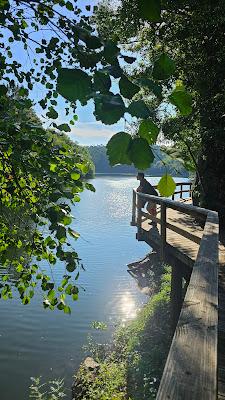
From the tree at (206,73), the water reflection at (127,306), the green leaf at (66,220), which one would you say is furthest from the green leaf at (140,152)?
the water reflection at (127,306)

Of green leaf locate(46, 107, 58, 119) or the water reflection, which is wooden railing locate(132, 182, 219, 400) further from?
the water reflection

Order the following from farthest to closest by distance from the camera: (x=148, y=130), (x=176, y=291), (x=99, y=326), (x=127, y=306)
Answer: (x=127, y=306)
(x=99, y=326)
(x=176, y=291)
(x=148, y=130)

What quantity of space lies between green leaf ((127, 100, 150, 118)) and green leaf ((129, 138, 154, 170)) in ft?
0.25

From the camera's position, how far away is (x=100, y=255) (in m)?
27.3

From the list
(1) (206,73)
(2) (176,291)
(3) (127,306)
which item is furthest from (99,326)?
(1) (206,73)

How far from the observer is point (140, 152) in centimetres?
119

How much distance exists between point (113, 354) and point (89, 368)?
4.15 ft

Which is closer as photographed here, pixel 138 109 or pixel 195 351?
pixel 138 109

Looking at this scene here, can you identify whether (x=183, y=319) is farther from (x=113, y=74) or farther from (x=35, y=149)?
(x=35, y=149)

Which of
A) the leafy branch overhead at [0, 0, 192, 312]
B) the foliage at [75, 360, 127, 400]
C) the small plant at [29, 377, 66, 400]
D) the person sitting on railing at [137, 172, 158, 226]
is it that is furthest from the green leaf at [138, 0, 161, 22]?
the person sitting on railing at [137, 172, 158, 226]

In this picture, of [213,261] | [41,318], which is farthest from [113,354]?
[213,261]

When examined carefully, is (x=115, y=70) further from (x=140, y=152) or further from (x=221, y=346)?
(x=221, y=346)

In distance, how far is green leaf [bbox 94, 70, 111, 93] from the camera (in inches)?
50.3

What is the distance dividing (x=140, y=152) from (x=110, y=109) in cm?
16
